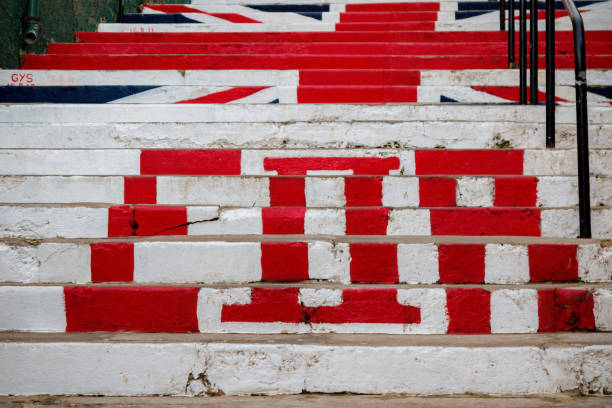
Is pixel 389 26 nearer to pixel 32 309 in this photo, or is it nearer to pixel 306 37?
pixel 306 37

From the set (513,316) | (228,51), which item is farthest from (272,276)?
(228,51)

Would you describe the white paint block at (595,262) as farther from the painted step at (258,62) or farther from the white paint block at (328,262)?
the painted step at (258,62)

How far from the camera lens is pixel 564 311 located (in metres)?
1.66

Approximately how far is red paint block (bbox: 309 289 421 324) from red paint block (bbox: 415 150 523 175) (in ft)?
2.76

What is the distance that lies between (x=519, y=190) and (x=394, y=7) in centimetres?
306

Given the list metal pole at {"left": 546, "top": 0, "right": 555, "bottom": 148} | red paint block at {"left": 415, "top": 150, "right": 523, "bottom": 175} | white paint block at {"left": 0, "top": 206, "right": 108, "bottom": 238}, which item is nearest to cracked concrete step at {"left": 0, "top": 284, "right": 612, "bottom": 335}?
white paint block at {"left": 0, "top": 206, "right": 108, "bottom": 238}

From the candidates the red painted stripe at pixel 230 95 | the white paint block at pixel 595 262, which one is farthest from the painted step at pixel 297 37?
the white paint block at pixel 595 262

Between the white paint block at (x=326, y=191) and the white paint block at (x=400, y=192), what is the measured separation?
164 mm

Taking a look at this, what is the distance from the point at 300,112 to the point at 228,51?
1185 millimetres

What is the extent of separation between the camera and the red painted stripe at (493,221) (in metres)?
1.97

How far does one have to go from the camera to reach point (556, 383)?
151 centimetres

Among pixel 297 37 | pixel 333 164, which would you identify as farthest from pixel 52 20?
pixel 333 164

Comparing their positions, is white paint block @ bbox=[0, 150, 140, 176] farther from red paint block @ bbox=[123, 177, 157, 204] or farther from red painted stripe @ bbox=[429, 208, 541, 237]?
red painted stripe @ bbox=[429, 208, 541, 237]

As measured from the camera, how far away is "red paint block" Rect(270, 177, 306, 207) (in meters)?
2.15
